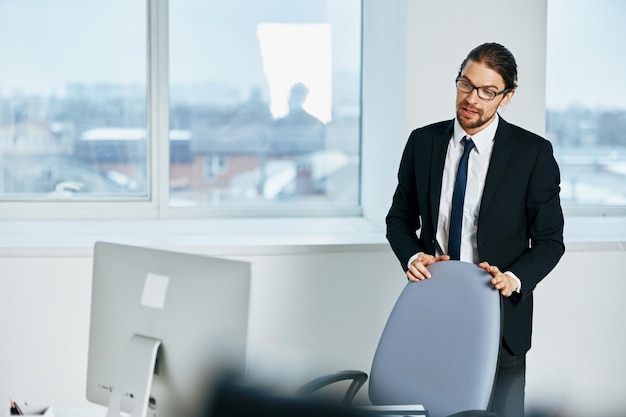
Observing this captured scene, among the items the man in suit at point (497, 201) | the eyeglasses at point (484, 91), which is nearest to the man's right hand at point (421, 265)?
the man in suit at point (497, 201)

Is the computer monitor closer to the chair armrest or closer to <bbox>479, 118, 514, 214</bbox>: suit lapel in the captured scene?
the chair armrest

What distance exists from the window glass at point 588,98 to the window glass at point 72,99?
2.08 metres

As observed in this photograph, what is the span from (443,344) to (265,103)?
2216 mm

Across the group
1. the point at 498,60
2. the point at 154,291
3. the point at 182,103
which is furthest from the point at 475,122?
the point at 182,103

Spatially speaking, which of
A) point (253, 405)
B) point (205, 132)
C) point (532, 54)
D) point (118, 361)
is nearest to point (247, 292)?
point (118, 361)

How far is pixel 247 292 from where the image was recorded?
1.65 m

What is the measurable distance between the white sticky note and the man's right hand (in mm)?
→ 971

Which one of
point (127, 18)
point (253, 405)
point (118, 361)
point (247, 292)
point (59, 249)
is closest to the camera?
point (253, 405)

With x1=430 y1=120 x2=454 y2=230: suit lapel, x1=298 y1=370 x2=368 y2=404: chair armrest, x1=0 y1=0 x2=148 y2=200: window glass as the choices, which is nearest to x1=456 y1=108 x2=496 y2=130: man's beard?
x1=430 y1=120 x2=454 y2=230: suit lapel

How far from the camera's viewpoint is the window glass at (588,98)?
4.39 metres

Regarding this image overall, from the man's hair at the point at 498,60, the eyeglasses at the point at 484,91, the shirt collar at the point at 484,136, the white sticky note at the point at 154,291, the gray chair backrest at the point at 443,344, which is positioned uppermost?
the man's hair at the point at 498,60

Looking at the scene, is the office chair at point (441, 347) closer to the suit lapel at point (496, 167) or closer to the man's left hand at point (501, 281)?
the man's left hand at point (501, 281)

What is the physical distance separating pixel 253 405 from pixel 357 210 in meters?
3.65

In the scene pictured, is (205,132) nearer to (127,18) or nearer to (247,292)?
(127,18)
